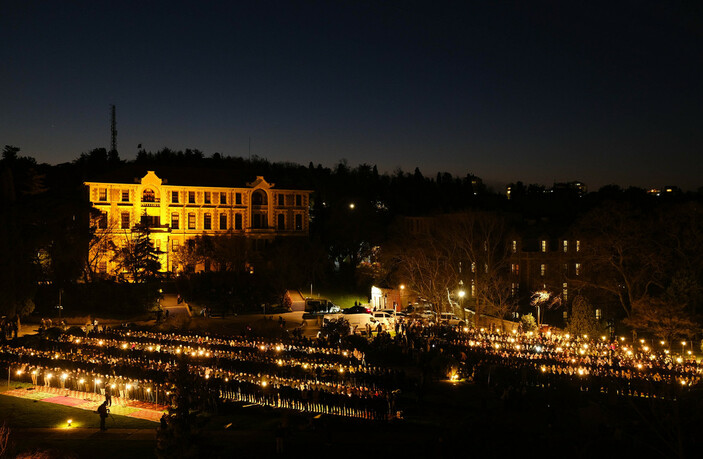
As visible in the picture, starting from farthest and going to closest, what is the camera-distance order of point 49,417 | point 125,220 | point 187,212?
point 187,212
point 125,220
point 49,417

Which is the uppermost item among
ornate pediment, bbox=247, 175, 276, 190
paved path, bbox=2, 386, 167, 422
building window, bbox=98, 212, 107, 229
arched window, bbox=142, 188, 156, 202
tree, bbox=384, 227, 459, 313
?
ornate pediment, bbox=247, 175, 276, 190

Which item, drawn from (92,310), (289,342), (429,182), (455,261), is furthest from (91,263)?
(429,182)

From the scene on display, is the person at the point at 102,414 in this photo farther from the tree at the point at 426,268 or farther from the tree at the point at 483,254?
the tree at the point at 483,254

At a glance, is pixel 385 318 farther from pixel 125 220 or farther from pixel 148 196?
pixel 125 220

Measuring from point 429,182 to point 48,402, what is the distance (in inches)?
2543

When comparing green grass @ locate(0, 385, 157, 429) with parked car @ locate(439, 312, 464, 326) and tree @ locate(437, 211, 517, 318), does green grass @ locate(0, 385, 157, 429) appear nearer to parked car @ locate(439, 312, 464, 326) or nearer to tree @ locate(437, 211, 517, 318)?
tree @ locate(437, 211, 517, 318)

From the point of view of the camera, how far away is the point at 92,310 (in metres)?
38.3

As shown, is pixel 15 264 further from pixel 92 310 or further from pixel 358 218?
pixel 358 218

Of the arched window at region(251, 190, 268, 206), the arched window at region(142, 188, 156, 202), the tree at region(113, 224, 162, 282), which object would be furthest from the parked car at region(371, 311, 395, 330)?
the arched window at region(142, 188, 156, 202)

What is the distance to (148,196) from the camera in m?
49.7

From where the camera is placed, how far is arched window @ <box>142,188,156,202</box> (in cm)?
4938

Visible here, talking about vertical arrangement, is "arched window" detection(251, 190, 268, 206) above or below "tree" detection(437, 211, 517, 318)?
above

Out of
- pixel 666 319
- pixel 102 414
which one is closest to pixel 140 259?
pixel 102 414

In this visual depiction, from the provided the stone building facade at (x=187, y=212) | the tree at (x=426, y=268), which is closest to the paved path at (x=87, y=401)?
the tree at (x=426, y=268)
